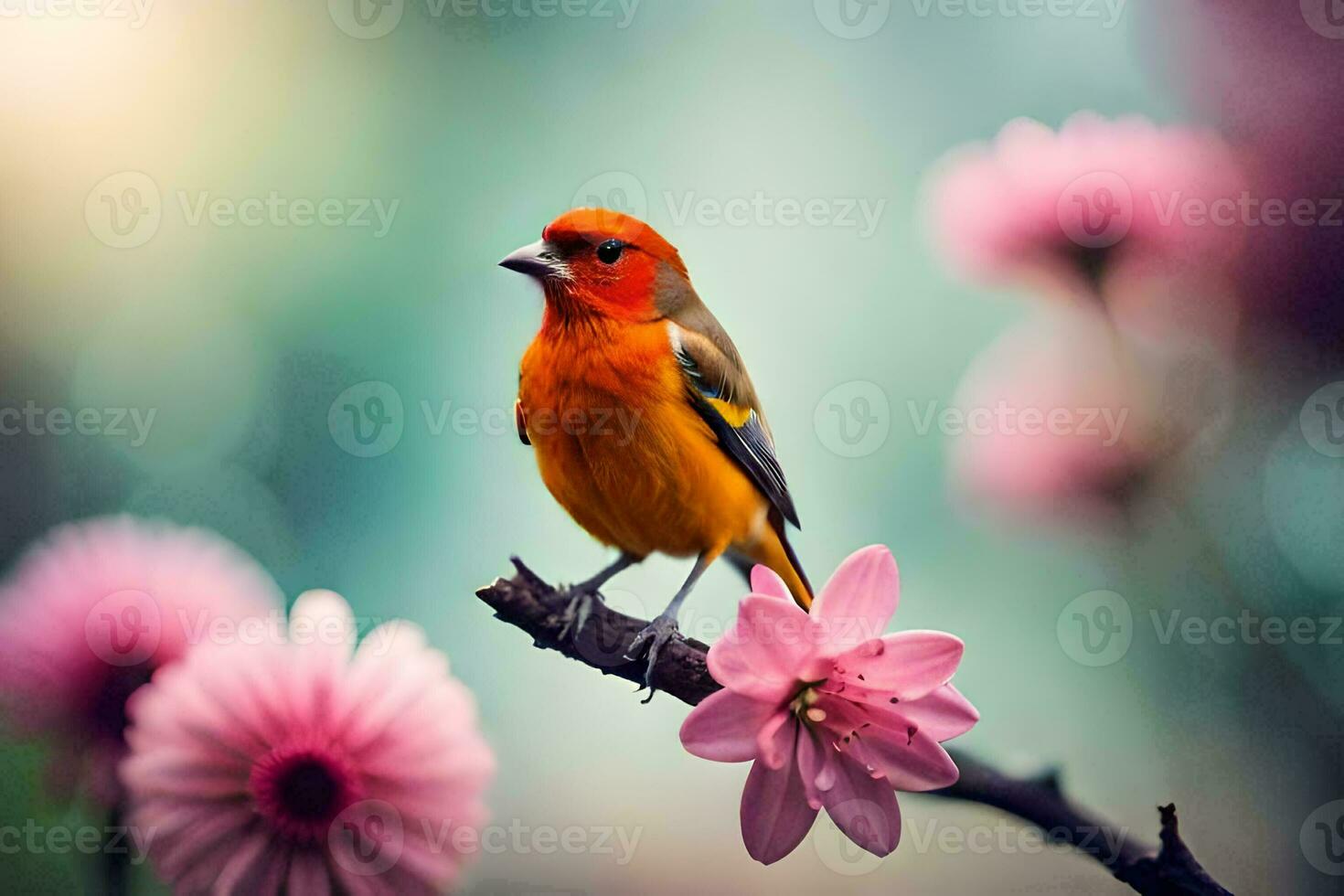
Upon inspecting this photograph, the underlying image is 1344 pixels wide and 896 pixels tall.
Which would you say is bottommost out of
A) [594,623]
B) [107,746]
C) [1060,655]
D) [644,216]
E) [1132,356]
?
[107,746]

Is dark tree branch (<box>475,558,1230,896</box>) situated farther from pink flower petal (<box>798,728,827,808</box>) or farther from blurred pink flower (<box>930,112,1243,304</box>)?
blurred pink flower (<box>930,112,1243,304</box>)

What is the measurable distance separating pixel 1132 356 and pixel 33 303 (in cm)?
132

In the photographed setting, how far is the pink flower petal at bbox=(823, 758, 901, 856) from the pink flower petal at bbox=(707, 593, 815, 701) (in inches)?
4.5

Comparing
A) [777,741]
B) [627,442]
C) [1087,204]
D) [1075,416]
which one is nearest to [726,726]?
[777,741]

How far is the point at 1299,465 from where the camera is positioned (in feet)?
4.29

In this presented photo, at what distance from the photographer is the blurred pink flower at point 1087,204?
1.26m

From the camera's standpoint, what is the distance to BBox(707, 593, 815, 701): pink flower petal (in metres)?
0.88

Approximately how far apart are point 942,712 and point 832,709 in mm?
98

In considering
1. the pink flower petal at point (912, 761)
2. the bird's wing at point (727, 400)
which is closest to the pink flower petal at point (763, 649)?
the pink flower petal at point (912, 761)

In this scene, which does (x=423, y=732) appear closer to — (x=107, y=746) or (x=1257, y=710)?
(x=107, y=746)

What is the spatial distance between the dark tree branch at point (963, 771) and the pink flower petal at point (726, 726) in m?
0.08

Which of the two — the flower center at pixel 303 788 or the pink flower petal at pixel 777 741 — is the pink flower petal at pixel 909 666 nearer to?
the pink flower petal at pixel 777 741

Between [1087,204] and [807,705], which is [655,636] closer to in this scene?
[807,705]

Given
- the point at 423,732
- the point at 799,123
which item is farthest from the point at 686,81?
the point at 423,732
